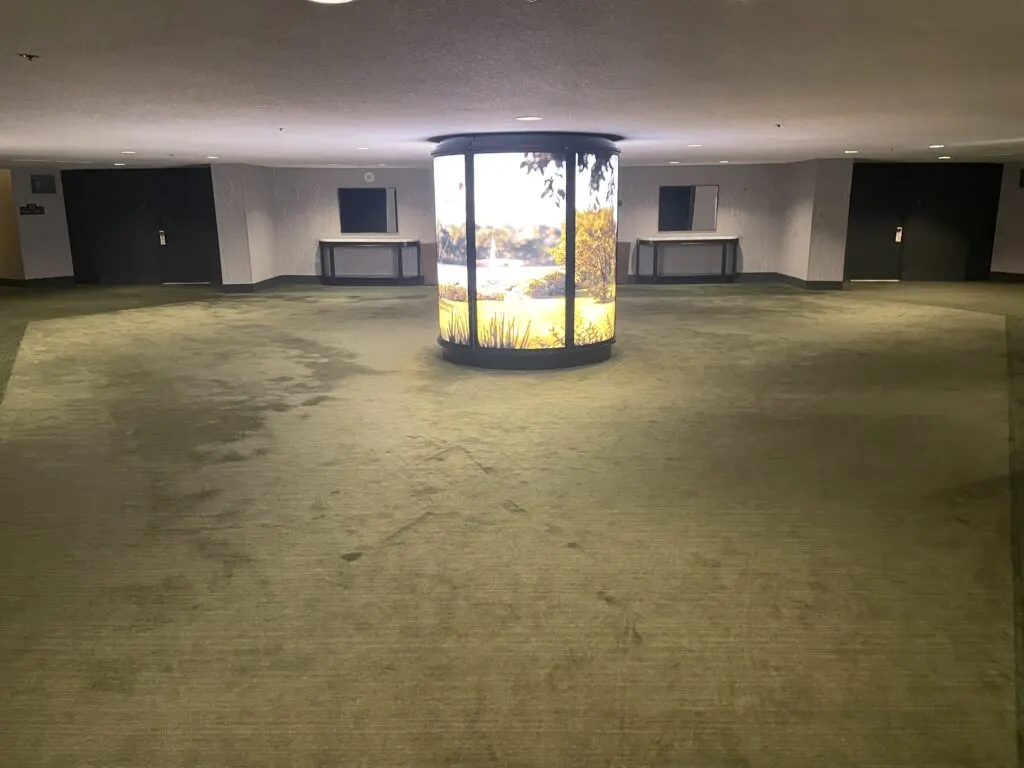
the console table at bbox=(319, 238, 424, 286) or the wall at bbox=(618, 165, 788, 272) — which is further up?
the wall at bbox=(618, 165, 788, 272)

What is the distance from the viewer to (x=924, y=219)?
1705 centimetres

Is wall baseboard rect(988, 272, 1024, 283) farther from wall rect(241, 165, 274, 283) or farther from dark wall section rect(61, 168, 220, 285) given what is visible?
dark wall section rect(61, 168, 220, 285)

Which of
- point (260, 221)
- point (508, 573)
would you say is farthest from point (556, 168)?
point (260, 221)

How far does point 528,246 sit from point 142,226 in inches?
496

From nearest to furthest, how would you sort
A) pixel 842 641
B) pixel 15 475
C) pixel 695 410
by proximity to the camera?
pixel 842 641 → pixel 15 475 → pixel 695 410

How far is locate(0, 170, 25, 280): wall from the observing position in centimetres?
1579

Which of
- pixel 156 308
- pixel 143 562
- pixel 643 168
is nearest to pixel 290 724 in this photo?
pixel 143 562

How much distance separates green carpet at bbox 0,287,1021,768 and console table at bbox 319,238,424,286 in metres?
9.58

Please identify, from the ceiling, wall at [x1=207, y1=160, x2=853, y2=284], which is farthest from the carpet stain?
wall at [x1=207, y1=160, x2=853, y2=284]

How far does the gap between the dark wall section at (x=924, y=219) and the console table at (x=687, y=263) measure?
116 inches

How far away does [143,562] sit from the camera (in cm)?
398

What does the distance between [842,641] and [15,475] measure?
18.0 feet

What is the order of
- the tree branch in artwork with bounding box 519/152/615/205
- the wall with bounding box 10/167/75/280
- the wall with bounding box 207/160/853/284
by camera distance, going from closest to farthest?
the tree branch in artwork with bounding box 519/152/615/205
the wall with bounding box 10/167/75/280
the wall with bounding box 207/160/853/284

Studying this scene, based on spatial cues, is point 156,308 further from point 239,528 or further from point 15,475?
point 239,528
